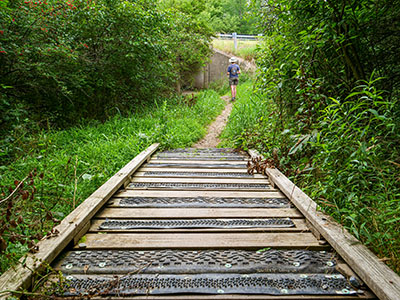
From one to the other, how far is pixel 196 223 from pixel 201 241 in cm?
27

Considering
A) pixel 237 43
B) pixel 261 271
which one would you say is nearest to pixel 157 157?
pixel 261 271

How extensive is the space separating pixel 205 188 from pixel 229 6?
133 feet

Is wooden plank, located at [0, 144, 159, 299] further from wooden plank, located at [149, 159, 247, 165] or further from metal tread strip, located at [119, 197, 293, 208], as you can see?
wooden plank, located at [149, 159, 247, 165]

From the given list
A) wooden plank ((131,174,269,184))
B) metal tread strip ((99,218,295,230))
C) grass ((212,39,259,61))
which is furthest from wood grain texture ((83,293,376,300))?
grass ((212,39,259,61))

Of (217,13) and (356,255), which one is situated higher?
(217,13)

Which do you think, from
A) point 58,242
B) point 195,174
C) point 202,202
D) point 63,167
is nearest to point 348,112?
point 202,202

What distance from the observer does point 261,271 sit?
4.74 feet

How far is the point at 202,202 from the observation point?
96.7 inches

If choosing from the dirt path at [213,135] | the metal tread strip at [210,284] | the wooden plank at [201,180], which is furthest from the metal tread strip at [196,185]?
the dirt path at [213,135]

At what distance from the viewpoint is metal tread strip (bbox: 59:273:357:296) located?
1276 mm

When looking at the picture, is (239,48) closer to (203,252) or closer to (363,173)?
(363,173)

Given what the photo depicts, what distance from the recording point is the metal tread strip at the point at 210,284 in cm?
128

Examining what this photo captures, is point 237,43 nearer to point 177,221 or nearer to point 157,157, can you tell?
point 157,157

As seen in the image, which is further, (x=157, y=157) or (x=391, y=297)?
(x=157, y=157)
